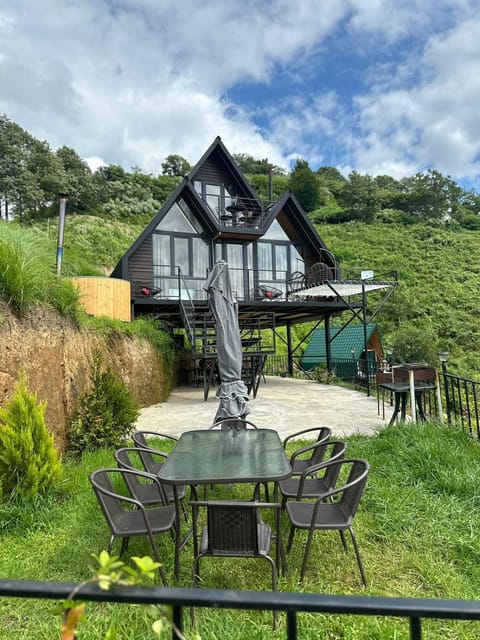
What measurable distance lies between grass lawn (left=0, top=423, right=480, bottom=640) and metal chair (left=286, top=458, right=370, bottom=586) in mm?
239

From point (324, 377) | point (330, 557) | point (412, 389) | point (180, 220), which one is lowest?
point (330, 557)

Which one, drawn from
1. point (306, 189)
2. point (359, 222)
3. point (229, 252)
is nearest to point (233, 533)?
point (229, 252)

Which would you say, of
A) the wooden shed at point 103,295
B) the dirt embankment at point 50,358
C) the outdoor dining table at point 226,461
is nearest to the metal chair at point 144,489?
the outdoor dining table at point 226,461

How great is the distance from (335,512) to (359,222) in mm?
40851

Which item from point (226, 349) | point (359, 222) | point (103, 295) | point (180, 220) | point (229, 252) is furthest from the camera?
point (359, 222)

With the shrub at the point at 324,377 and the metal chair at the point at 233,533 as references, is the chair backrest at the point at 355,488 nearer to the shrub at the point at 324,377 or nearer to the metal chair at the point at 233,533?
the metal chair at the point at 233,533

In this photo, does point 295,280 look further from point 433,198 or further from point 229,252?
point 433,198

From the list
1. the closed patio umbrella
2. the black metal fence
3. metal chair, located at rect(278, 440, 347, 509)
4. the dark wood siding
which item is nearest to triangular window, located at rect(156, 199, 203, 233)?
the dark wood siding

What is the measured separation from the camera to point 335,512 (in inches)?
106

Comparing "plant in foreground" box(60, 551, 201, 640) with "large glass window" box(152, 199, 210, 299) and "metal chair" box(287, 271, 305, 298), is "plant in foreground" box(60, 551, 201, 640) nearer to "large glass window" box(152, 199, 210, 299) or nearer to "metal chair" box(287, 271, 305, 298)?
"large glass window" box(152, 199, 210, 299)

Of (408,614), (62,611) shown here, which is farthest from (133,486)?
(408,614)

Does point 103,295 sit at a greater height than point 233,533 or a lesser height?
greater

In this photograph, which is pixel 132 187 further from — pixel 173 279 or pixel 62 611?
pixel 62 611

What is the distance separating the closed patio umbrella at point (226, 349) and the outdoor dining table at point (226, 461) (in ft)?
2.69
